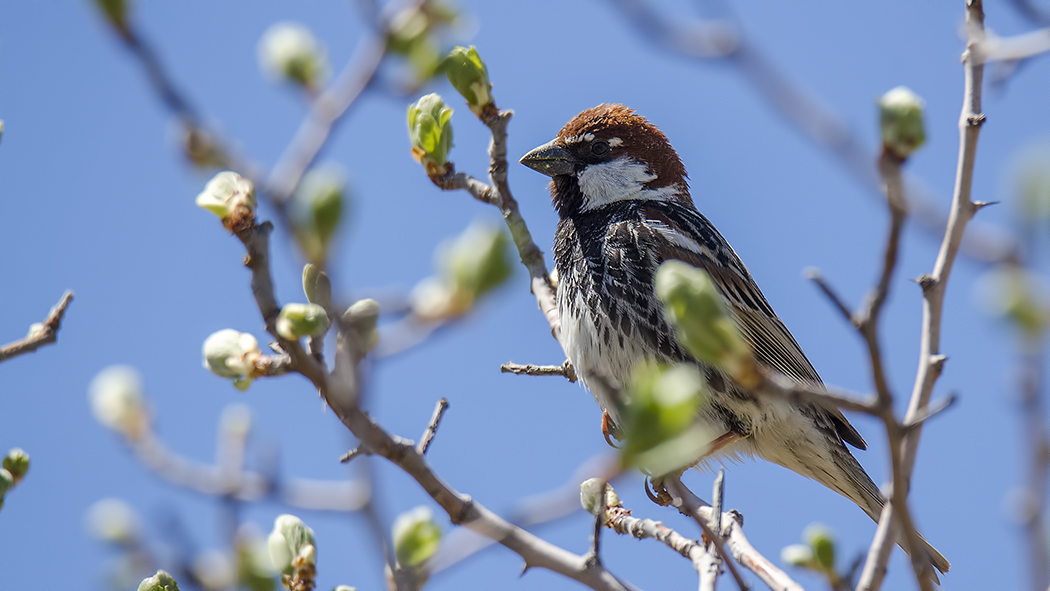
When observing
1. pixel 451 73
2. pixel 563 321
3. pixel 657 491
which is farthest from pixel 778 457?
pixel 451 73

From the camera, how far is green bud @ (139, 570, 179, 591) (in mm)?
2045

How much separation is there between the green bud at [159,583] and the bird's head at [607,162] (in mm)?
3272

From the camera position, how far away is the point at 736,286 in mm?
4816

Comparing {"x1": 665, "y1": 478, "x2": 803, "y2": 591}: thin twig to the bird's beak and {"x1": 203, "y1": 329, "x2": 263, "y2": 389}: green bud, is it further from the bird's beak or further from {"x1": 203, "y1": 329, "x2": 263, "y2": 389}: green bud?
the bird's beak

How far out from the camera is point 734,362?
4.77 feet

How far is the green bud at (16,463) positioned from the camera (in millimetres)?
2199

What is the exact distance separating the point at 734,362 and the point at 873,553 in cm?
70

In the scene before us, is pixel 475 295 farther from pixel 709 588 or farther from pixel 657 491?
pixel 657 491

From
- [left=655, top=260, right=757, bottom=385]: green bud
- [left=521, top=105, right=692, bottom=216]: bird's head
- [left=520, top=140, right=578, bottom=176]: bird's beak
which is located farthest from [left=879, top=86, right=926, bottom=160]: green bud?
[left=520, top=140, right=578, bottom=176]: bird's beak

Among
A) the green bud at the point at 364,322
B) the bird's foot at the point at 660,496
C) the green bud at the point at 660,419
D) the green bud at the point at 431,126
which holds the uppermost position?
the green bud at the point at 431,126

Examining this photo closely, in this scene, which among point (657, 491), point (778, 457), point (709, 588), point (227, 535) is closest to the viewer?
point (227, 535)

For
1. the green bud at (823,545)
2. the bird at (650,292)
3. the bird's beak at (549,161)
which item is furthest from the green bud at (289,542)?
the bird's beak at (549,161)

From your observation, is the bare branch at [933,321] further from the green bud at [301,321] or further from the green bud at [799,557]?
the green bud at [301,321]

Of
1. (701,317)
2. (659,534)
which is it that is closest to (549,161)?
(659,534)
